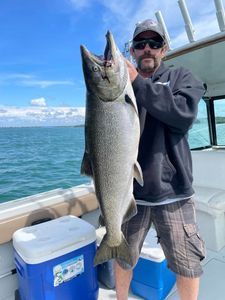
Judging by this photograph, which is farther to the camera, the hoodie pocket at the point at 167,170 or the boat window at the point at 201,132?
the boat window at the point at 201,132

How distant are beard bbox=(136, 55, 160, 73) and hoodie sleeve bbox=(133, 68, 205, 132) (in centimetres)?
27

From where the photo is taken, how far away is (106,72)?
4.50ft

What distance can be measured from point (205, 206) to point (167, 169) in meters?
1.61

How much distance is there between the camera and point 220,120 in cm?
568

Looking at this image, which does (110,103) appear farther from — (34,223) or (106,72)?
(34,223)

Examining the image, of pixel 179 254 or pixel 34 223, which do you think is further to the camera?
pixel 34 223

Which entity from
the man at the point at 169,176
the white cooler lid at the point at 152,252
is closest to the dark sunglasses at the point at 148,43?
the man at the point at 169,176

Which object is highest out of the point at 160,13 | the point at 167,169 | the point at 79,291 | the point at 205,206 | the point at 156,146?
the point at 160,13

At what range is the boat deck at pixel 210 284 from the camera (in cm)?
240

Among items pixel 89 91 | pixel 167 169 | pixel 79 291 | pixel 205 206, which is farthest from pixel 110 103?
pixel 205 206

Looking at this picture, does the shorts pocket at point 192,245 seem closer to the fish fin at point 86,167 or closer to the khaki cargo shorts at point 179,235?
the khaki cargo shorts at point 179,235

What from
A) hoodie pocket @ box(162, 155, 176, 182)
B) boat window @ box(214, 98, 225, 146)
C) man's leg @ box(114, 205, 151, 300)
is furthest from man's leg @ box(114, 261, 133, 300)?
boat window @ box(214, 98, 225, 146)

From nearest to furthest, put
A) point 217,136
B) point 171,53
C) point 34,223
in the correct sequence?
point 34,223
point 171,53
point 217,136

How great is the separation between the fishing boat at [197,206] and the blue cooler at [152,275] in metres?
0.09
